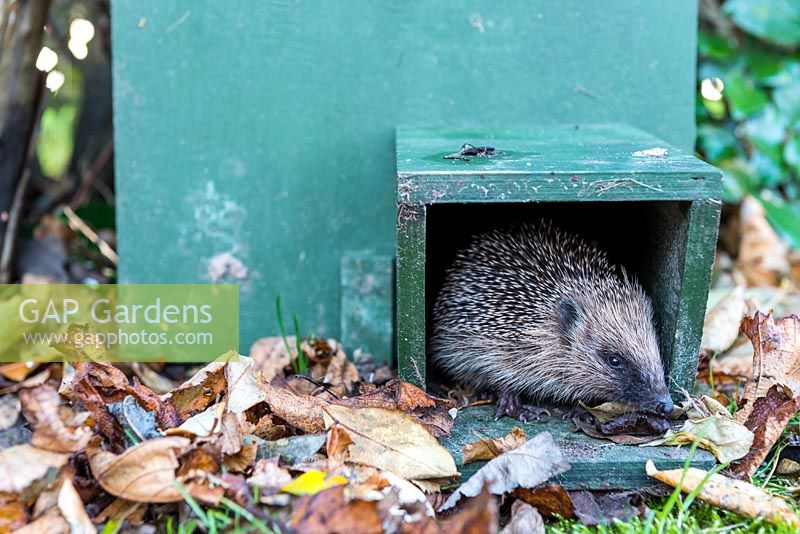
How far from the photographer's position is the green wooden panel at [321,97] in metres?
5.00

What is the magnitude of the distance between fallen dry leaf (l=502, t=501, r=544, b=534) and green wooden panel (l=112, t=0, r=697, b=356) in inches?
93.2

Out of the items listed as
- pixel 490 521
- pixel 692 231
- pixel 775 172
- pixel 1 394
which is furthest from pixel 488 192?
pixel 775 172

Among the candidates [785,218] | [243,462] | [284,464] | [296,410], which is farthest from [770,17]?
[243,462]

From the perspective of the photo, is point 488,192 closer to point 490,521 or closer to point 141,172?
point 490,521

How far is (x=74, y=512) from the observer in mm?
2848

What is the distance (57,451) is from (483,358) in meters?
2.18

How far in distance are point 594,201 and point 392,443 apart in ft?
4.36

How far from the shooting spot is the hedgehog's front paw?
4.00m

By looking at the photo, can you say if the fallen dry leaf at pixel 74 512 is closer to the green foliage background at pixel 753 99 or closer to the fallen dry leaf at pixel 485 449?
the fallen dry leaf at pixel 485 449

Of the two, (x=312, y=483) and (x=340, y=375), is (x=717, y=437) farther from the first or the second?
(x=340, y=375)

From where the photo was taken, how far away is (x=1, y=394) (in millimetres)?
4766

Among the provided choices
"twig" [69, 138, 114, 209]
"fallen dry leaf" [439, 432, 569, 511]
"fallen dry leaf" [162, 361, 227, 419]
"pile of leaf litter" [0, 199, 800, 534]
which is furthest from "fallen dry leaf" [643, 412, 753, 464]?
Answer: "twig" [69, 138, 114, 209]

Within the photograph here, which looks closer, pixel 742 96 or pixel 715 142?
pixel 742 96

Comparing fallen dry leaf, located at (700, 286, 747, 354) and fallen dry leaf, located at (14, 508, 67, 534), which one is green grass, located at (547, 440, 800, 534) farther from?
fallen dry leaf, located at (14, 508, 67, 534)
